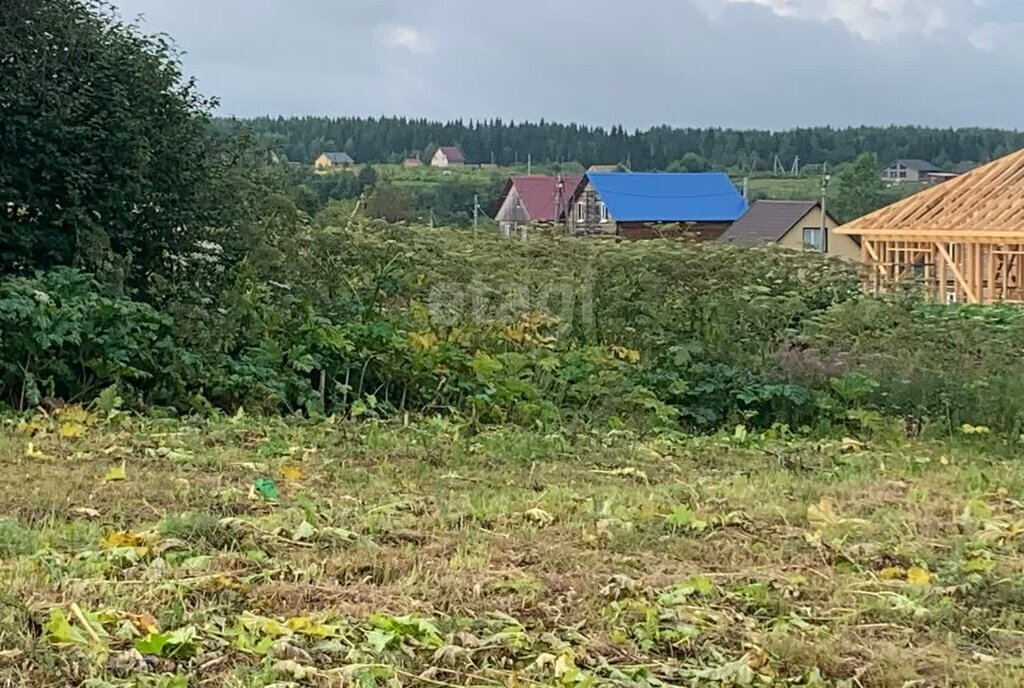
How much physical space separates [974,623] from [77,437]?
4.13m

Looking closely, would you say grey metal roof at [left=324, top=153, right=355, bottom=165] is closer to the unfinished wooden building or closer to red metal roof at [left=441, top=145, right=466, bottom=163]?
red metal roof at [left=441, top=145, right=466, bottom=163]

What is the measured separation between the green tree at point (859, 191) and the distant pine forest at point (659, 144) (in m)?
5.05

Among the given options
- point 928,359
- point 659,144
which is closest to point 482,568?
point 928,359

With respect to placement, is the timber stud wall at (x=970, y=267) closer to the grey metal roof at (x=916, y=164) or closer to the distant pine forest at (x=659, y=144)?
the distant pine forest at (x=659, y=144)

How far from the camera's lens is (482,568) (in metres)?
3.77

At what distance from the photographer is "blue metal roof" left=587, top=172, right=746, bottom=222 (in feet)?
130

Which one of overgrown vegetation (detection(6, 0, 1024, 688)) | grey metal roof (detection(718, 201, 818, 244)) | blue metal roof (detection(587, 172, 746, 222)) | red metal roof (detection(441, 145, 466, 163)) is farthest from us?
red metal roof (detection(441, 145, 466, 163))

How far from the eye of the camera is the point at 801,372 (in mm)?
8500

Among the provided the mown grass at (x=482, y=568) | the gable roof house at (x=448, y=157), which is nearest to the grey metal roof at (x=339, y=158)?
the gable roof house at (x=448, y=157)

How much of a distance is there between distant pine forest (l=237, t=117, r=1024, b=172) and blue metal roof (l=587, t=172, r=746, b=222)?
903 cm

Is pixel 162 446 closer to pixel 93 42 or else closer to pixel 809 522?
pixel 809 522

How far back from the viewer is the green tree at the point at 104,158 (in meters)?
8.20

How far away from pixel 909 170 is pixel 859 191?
860 inches

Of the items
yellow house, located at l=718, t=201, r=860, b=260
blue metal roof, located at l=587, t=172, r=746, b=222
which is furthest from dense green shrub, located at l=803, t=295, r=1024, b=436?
blue metal roof, located at l=587, t=172, r=746, b=222
